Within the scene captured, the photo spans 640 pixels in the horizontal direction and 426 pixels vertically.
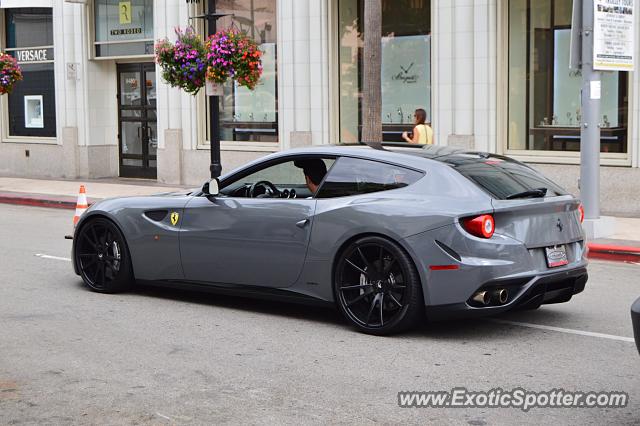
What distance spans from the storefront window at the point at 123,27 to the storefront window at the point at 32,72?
Answer: 1760 millimetres

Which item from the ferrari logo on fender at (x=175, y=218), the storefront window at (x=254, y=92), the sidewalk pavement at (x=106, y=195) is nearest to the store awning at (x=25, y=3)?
the sidewalk pavement at (x=106, y=195)

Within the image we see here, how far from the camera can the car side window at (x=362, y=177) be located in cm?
779

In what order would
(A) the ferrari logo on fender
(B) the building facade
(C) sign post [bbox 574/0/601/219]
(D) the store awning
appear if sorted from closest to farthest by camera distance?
(A) the ferrari logo on fender
(C) sign post [bbox 574/0/601/219]
(B) the building facade
(D) the store awning

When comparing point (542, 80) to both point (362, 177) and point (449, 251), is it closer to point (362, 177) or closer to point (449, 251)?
point (362, 177)

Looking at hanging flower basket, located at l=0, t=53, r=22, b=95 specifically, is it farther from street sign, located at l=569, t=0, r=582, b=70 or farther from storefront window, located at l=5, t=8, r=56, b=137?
street sign, located at l=569, t=0, r=582, b=70

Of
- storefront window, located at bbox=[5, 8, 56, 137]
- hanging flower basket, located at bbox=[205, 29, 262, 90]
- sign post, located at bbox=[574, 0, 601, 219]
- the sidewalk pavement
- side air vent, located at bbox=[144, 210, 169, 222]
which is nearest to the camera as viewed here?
side air vent, located at bbox=[144, 210, 169, 222]

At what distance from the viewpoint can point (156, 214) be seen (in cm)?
898

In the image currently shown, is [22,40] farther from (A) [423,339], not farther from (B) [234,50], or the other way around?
(A) [423,339]

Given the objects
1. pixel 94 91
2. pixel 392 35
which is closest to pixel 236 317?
pixel 392 35

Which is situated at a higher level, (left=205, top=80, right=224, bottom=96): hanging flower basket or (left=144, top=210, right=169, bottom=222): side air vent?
(left=205, top=80, right=224, bottom=96): hanging flower basket

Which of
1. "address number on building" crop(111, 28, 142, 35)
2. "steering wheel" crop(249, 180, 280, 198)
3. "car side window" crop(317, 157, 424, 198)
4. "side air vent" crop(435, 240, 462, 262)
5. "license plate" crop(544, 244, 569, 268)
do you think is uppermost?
"address number on building" crop(111, 28, 142, 35)

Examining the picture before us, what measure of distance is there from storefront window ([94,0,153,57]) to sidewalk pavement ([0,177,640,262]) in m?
3.09

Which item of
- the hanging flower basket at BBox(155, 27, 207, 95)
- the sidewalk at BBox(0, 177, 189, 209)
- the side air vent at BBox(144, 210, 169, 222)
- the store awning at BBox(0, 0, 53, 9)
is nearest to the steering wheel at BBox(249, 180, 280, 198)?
the side air vent at BBox(144, 210, 169, 222)

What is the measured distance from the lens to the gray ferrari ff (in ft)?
23.9
